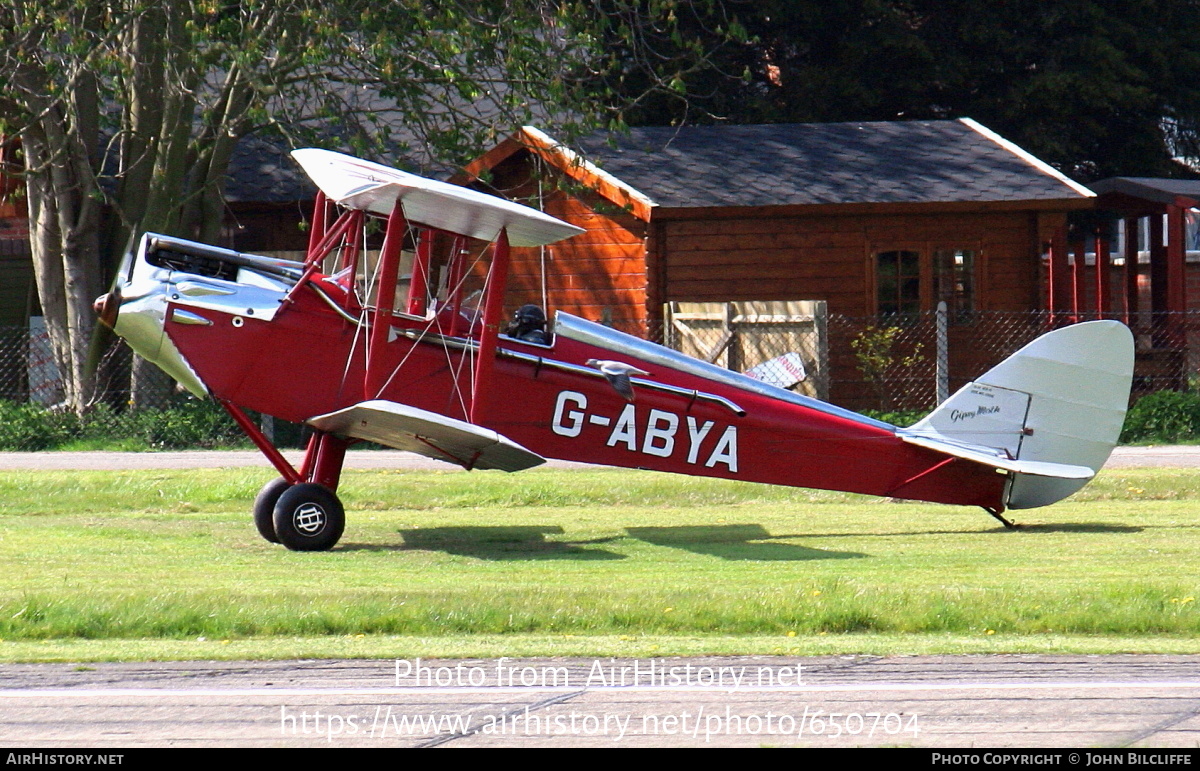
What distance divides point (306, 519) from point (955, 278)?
13.3 metres

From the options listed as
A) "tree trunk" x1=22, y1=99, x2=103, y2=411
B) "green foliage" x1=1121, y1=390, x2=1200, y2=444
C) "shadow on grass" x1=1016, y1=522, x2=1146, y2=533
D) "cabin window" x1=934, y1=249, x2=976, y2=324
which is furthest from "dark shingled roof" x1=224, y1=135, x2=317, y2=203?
"shadow on grass" x1=1016, y1=522, x2=1146, y2=533

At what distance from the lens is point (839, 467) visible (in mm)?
11047

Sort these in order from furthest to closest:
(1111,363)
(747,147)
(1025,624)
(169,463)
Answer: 1. (747,147)
2. (169,463)
3. (1111,363)
4. (1025,624)

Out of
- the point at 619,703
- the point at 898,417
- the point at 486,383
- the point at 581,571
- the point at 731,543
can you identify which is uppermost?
the point at 486,383

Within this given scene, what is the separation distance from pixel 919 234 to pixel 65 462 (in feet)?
39.8

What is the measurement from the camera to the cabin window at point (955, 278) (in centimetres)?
2070

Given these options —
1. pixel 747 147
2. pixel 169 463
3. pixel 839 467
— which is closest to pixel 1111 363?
pixel 839 467

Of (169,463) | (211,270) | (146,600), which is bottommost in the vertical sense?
(169,463)

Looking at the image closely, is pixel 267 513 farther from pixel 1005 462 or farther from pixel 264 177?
pixel 264 177

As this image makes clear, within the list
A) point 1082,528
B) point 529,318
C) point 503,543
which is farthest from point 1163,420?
point 503,543

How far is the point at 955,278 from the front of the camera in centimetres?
2081

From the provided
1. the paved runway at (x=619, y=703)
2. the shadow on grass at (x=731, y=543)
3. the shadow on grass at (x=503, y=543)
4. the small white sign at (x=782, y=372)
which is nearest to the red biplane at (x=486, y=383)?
the shadow on grass at (x=731, y=543)

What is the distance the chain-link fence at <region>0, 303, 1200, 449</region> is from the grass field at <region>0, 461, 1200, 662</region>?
328 centimetres
